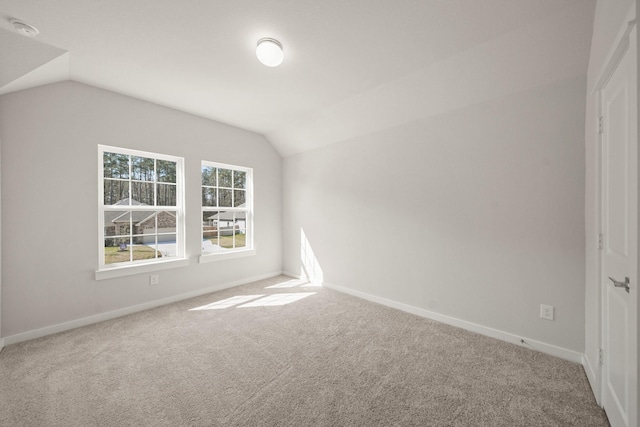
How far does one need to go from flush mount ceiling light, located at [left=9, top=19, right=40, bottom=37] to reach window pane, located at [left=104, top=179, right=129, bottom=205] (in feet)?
4.97

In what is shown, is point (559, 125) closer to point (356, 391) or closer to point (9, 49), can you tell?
point (356, 391)

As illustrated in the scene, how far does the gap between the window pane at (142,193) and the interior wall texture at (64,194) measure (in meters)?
0.41

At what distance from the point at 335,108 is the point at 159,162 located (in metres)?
2.54

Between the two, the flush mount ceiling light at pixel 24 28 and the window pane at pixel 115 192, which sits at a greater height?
the flush mount ceiling light at pixel 24 28

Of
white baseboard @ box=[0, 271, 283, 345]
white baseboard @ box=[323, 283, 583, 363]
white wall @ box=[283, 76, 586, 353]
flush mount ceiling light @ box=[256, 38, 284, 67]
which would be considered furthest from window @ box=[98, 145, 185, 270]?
white baseboard @ box=[323, 283, 583, 363]

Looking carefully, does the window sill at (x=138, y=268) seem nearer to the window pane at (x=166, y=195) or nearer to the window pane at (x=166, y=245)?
the window pane at (x=166, y=245)

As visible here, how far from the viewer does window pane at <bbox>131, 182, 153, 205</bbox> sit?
3248mm

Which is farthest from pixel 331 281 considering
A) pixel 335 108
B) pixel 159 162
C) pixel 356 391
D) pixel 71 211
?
pixel 71 211

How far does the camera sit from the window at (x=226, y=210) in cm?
397

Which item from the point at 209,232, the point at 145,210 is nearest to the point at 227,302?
the point at 209,232

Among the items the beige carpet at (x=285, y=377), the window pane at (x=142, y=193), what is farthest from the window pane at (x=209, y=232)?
the beige carpet at (x=285, y=377)

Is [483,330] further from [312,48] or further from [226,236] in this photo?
[226,236]

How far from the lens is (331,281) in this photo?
4082 mm

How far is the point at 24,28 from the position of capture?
1860 millimetres
